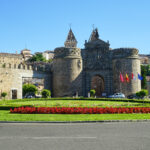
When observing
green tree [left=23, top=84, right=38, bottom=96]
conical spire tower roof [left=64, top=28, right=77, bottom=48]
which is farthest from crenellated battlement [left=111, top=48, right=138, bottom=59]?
conical spire tower roof [left=64, top=28, right=77, bottom=48]

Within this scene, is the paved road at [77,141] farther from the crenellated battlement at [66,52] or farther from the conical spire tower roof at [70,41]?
the conical spire tower roof at [70,41]

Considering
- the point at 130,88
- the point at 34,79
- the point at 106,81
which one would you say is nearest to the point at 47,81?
the point at 34,79

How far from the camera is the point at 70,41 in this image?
3777 inches

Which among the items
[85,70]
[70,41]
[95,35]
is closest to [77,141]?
[85,70]

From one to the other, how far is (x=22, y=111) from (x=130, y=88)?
105 feet

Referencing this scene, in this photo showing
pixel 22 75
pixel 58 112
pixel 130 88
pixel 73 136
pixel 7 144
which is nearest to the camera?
pixel 7 144

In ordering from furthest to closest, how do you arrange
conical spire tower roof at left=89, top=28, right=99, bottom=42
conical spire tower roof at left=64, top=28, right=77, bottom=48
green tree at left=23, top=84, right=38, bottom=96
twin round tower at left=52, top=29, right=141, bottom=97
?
conical spire tower roof at left=64, top=28, right=77, bottom=48 < conical spire tower roof at left=89, top=28, right=99, bottom=42 < twin round tower at left=52, top=29, right=141, bottom=97 < green tree at left=23, top=84, right=38, bottom=96

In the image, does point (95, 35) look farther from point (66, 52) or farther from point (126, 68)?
point (126, 68)

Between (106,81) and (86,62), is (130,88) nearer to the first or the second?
(106,81)

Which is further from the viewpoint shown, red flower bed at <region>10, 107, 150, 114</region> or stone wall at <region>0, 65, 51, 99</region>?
stone wall at <region>0, 65, 51, 99</region>

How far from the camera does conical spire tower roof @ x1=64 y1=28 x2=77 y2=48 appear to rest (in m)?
95.2

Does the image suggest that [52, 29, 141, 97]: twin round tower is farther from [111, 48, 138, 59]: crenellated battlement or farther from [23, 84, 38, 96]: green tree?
[23, 84, 38, 96]: green tree

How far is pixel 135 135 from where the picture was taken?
9.25 metres

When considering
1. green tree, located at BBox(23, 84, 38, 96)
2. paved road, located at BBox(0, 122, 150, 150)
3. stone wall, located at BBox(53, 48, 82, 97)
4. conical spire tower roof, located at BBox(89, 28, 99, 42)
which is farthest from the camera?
conical spire tower roof, located at BBox(89, 28, 99, 42)
